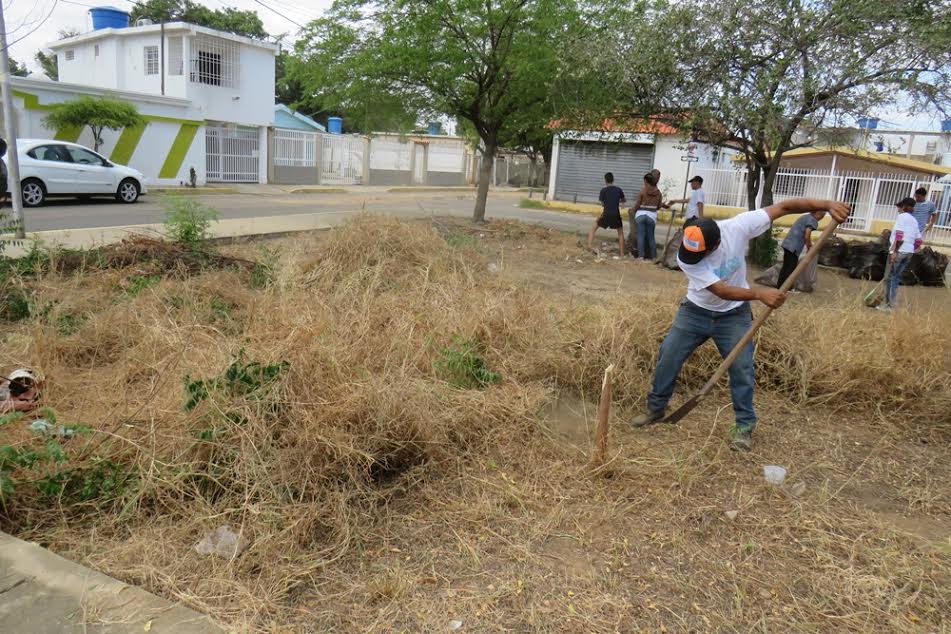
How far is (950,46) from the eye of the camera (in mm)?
8680

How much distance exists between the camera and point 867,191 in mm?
17938

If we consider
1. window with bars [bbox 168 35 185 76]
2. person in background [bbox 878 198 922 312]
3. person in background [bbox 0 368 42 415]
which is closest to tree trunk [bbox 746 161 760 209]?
person in background [bbox 878 198 922 312]

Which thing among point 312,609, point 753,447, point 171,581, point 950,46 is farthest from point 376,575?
point 950,46

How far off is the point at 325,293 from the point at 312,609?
3.78 m

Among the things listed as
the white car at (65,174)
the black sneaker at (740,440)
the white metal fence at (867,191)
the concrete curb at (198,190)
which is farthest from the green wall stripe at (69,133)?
the black sneaker at (740,440)

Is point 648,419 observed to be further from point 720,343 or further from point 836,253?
point 836,253

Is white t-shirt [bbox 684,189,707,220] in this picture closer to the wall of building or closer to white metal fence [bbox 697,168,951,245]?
white metal fence [bbox 697,168,951,245]

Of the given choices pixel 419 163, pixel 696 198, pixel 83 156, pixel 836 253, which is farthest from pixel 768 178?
pixel 419 163

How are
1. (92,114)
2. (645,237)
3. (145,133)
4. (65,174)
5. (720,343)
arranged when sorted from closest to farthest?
(720,343) → (645,237) → (65,174) → (92,114) → (145,133)

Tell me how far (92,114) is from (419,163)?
18.3 metres

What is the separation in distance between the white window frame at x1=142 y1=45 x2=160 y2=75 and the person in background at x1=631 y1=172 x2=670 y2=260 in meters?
21.9

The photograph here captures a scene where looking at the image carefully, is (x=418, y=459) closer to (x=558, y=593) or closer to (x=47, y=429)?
(x=558, y=593)

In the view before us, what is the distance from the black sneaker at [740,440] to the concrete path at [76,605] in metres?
3.04

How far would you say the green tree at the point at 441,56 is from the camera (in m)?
12.1
